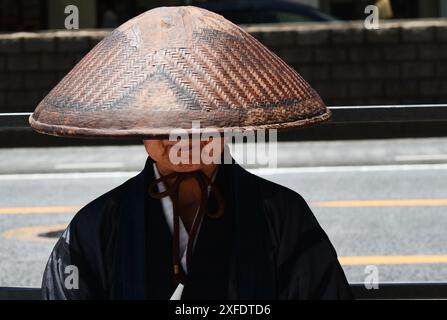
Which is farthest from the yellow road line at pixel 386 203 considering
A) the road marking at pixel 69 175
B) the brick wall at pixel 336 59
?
the brick wall at pixel 336 59

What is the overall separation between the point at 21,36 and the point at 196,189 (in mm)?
12788

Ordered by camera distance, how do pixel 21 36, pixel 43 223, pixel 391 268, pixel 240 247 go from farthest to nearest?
pixel 21 36
pixel 43 223
pixel 391 268
pixel 240 247

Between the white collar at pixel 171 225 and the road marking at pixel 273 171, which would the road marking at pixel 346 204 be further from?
the white collar at pixel 171 225

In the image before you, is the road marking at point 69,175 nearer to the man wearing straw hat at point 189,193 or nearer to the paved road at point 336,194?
the paved road at point 336,194

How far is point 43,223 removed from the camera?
941 centimetres

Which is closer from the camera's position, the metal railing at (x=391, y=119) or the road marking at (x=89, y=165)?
the metal railing at (x=391, y=119)

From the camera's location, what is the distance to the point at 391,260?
777cm

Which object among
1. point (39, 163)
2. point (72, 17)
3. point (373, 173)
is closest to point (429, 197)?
point (373, 173)

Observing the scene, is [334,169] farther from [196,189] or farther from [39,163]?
[196,189]

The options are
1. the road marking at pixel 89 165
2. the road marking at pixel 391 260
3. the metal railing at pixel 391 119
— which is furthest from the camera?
the road marking at pixel 89 165

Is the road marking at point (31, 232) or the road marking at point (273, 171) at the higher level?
the road marking at point (31, 232)

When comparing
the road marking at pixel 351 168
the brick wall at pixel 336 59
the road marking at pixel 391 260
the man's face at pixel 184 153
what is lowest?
the road marking at pixel 351 168

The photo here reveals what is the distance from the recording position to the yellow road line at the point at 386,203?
10.0 m

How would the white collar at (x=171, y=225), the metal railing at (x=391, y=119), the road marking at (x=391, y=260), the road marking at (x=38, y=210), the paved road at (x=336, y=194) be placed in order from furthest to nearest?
the road marking at (x=38, y=210) < the paved road at (x=336, y=194) < the road marking at (x=391, y=260) < the metal railing at (x=391, y=119) < the white collar at (x=171, y=225)
